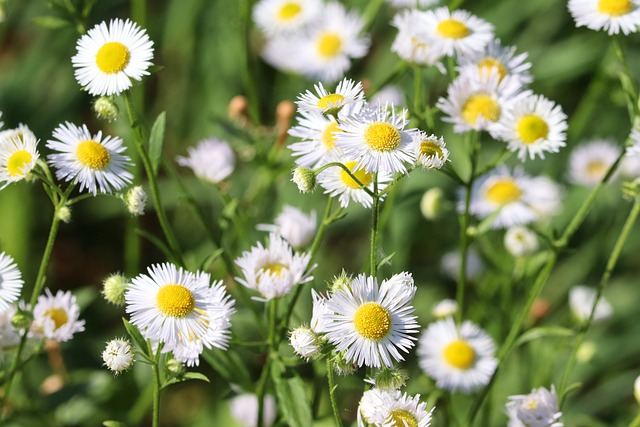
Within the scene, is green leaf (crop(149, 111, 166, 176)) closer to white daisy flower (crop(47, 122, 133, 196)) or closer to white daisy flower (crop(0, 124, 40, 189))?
white daisy flower (crop(47, 122, 133, 196))

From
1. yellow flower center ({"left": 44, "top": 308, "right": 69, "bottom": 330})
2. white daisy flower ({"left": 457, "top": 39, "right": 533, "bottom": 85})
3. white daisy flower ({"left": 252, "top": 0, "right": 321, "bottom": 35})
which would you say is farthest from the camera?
white daisy flower ({"left": 252, "top": 0, "right": 321, "bottom": 35})

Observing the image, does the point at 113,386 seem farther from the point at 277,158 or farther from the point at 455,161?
the point at 455,161

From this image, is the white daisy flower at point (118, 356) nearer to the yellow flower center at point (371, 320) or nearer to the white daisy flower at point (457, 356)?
the yellow flower center at point (371, 320)

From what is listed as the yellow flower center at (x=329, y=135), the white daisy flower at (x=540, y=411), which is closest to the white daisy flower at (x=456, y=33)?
the yellow flower center at (x=329, y=135)

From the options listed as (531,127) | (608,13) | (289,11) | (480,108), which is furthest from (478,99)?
(289,11)

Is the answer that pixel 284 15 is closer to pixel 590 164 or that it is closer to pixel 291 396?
pixel 590 164

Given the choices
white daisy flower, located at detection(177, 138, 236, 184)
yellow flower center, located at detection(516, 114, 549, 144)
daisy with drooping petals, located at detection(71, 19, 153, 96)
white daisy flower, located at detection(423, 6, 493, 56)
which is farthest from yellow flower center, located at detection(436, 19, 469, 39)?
daisy with drooping petals, located at detection(71, 19, 153, 96)

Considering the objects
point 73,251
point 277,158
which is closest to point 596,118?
point 277,158
